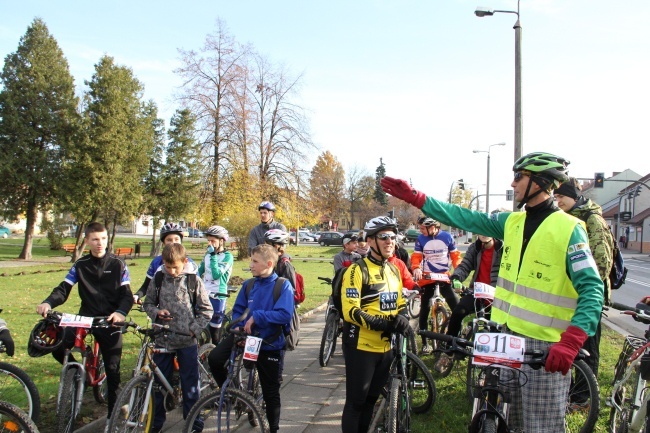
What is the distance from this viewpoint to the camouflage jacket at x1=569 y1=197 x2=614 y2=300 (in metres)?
4.66

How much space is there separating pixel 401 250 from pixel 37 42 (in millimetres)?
34942

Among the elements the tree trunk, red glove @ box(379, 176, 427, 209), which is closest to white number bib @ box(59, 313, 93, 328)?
red glove @ box(379, 176, 427, 209)

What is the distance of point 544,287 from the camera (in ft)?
9.13

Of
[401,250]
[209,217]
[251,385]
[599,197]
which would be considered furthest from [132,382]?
[599,197]

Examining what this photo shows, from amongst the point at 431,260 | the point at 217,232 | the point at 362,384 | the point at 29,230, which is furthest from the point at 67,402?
the point at 29,230

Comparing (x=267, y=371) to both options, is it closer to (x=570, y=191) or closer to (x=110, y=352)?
(x=110, y=352)

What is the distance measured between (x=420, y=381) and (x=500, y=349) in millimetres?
2490

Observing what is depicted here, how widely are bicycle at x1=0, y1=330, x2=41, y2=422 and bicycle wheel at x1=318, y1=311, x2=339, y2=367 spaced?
386 centimetres

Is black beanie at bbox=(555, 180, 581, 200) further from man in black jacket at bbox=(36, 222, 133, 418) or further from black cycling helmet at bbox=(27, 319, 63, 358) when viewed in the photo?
black cycling helmet at bbox=(27, 319, 63, 358)

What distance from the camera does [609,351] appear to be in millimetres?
7840

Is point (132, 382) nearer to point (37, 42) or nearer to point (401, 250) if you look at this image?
point (401, 250)

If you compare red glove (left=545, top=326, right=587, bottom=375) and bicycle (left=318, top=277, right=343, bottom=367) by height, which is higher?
red glove (left=545, top=326, right=587, bottom=375)

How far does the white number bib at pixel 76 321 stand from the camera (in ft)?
13.2

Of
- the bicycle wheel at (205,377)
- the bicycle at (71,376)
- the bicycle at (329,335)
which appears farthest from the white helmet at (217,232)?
the bicycle at (71,376)
